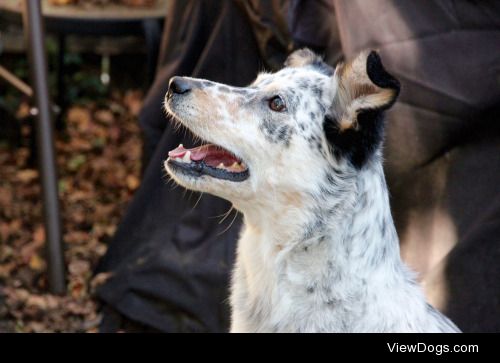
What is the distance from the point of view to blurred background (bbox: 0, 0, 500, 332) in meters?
3.30

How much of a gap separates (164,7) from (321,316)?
10.5ft

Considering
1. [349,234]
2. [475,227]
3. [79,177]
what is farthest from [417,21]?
[79,177]

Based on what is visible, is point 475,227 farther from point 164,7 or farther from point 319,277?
point 164,7

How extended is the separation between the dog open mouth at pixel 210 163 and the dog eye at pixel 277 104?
8.6 inches

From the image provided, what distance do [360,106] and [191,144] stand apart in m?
1.73

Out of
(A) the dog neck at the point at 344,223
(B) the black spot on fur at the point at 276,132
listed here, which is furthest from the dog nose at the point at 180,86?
(A) the dog neck at the point at 344,223

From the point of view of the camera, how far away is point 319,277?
9.20ft

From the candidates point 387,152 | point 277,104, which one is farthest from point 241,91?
point 387,152

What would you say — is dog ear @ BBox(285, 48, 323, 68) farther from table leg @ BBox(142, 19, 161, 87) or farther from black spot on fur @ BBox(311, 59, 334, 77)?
table leg @ BBox(142, 19, 161, 87)

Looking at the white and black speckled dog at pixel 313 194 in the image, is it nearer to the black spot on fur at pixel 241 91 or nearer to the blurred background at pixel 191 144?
the black spot on fur at pixel 241 91

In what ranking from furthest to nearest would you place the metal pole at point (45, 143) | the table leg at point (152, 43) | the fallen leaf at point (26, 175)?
the fallen leaf at point (26, 175), the table leg at point (152, 43), the metal pole at point (45, 143)

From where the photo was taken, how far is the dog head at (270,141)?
2.76 m

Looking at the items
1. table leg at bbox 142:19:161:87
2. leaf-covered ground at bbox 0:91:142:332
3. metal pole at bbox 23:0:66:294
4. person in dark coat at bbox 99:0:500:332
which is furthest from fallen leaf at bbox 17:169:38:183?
person in dark coat at bbox 99:0:500:332

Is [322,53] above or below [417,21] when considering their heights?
below
